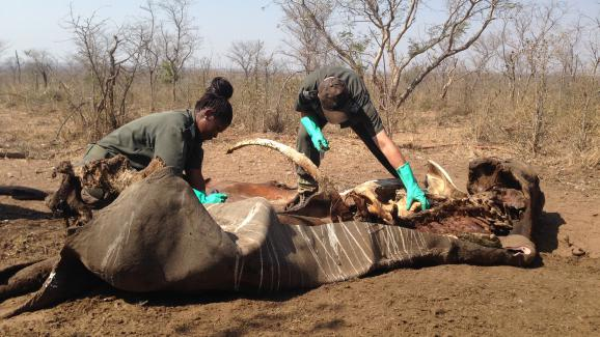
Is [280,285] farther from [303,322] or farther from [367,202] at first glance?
[367,202]

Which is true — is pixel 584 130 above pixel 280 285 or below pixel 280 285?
above

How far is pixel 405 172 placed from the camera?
4055mm

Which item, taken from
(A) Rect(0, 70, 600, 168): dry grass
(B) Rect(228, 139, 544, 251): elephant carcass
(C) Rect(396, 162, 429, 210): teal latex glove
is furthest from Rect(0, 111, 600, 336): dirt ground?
(A) Rect(0, 70, 600, 168): dry grass

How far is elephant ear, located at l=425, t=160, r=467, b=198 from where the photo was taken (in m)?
4.11

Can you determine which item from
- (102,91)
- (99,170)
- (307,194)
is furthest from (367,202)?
(102,91)

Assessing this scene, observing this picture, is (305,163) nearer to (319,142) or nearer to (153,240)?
(319,142)

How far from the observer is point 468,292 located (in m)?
2.91

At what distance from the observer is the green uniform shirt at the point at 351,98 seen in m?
4.30

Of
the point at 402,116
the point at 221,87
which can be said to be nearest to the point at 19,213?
the point at 221,87

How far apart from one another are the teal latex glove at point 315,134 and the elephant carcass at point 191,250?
1.24 metres

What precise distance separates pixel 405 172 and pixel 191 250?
2.06 m

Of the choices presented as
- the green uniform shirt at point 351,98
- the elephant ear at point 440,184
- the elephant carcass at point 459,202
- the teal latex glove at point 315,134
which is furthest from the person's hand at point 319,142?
the elephant ear at point 440,184

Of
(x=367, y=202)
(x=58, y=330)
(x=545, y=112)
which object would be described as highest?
(x=545, y=112)

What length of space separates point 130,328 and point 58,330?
30 cm
